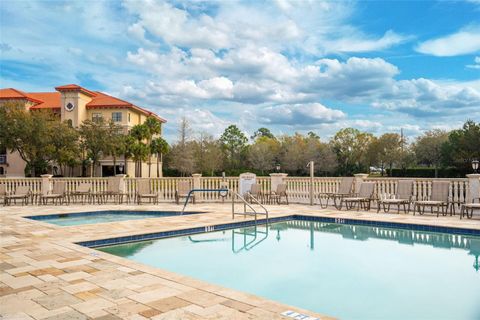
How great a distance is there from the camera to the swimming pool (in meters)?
11.3

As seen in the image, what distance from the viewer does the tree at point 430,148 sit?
1626 inches

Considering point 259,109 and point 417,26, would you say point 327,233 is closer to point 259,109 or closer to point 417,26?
point 417,26

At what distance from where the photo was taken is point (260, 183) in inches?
587

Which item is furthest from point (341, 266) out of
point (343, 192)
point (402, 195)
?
point (343, 192)

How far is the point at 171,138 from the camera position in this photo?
46188mm

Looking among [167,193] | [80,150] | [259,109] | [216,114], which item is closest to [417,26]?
[167,193]

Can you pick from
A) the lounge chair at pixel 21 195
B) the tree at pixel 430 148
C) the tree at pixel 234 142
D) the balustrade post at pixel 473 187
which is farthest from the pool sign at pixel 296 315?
the tree at pixel 234 142

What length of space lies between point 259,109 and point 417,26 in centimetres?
1647

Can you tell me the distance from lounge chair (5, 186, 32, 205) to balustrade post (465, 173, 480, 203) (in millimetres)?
13954

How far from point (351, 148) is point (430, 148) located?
8.77 meters

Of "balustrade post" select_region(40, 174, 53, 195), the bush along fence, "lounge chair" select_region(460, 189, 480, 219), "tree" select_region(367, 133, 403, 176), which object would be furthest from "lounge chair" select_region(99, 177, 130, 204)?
"tree" select_region(367, 133, 403, 176)

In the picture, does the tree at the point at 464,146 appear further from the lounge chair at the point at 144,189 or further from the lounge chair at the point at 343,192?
the lounge chair at the point at 144,189

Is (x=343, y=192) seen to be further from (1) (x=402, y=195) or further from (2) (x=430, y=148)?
(2) (x=430, y=148)

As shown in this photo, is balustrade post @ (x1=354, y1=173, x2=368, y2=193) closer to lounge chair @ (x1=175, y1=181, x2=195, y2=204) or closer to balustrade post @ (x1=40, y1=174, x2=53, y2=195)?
lounge chair @ (x1=175, y1=181, x2=195, y2=204)
